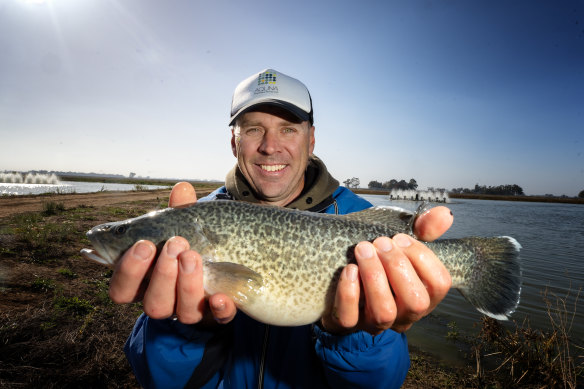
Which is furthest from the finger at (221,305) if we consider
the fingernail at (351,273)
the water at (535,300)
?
the water at (535,300)

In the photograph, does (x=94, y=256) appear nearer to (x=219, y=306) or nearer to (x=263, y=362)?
(x=219, y=306)

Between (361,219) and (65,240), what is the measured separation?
44.4 ft

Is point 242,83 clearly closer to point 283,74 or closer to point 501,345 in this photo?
point 283,74

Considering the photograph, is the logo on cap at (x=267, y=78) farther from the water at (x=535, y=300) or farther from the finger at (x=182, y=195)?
the water at (x=535, y=300)

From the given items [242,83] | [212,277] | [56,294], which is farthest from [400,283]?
[56,294]

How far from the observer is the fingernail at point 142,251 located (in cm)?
236

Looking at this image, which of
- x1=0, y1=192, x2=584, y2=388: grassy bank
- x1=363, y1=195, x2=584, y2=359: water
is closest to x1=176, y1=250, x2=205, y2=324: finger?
x1=0, y1=192, x2=584, y2=388: grassy bank

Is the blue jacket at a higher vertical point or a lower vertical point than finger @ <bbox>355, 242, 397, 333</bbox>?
lower

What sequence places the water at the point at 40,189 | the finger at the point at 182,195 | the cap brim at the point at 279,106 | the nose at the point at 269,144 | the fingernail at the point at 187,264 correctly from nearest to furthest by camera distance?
the fingernail at the point at 187,264 < the finger at the point at 182,195 < the cap brim at the point at 279,106 < the nose at the point at 269,144 < the water at the point at 40,189

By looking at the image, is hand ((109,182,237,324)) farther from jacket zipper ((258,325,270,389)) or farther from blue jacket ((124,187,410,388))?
jacket zipper ((258,325,270,389))

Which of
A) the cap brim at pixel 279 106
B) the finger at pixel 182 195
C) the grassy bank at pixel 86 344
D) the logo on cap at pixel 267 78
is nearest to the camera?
the finger at pixel 182 195

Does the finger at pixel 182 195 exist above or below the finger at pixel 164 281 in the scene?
above

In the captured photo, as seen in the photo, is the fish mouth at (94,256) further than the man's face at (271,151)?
No

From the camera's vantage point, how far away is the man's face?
3.91 m
